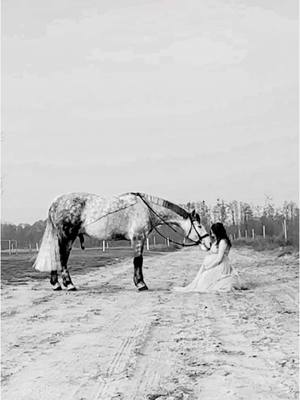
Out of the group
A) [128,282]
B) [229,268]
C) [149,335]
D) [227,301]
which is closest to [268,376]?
[149,335]

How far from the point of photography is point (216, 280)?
1117 centimetres

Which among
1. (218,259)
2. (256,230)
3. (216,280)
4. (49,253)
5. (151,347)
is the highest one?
(256,230)

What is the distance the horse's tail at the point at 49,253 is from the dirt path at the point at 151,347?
186 centimetres

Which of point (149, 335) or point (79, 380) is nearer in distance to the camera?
point (79, 380)

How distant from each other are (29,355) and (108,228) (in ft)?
21.2

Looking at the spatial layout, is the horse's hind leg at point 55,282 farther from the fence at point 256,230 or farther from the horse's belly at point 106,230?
the fence at point 256,230

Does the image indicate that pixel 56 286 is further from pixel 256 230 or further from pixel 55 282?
pixel 256 230

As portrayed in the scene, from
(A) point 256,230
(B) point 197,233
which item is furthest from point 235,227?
(B) point 197,233

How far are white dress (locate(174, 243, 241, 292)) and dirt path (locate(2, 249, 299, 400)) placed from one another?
2.68ft

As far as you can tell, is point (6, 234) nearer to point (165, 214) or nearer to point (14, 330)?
point (165, 214)

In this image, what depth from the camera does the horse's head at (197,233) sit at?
12.0 metres

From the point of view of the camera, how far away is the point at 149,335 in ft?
20.5

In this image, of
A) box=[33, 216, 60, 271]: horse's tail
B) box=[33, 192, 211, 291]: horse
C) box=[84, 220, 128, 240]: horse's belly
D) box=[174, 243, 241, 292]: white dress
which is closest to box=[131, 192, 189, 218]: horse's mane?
box=[33, 192, 211, 291]: horse

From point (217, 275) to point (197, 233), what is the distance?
1.14m
